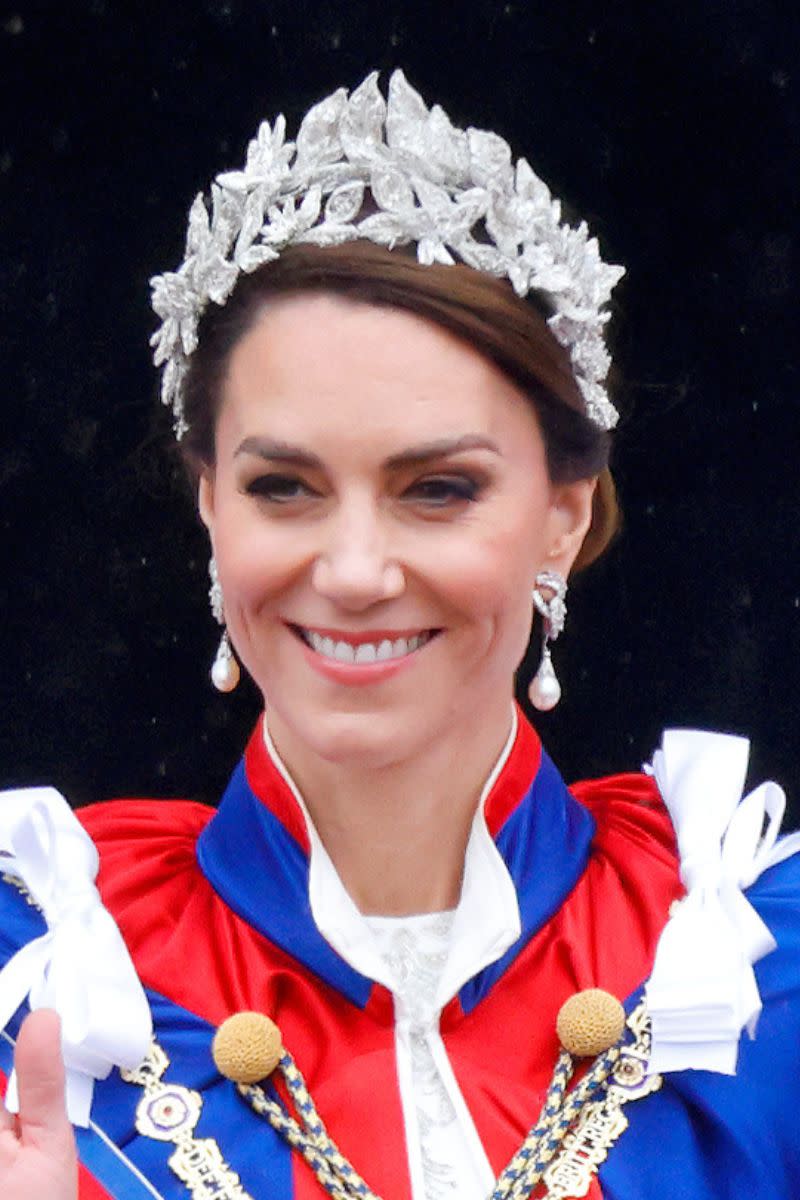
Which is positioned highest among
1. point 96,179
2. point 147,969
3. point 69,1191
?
point 96,179

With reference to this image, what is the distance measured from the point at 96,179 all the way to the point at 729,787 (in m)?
1.20

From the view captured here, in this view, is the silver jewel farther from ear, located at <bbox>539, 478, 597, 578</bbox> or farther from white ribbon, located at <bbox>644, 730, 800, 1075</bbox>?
white ribbon, located at <bbox>644, 730, 800, 1075</bbox>

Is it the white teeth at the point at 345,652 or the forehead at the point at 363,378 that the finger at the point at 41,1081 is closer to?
the white teeth at the point at 345,652

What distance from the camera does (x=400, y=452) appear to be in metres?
1.88

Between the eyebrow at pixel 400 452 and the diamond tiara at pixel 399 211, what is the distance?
0.49ft

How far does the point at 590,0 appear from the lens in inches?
110

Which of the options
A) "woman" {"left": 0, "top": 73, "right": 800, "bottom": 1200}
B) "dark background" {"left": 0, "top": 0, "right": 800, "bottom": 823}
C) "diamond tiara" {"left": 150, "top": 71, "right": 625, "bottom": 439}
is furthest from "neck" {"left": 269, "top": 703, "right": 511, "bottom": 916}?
"dark background" {"left": 0, "top": 0, "right": 800, "bottom": 823}

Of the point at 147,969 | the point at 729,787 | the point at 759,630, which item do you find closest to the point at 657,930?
the point at 729,787

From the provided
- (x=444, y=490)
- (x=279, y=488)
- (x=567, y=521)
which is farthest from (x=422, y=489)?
(x=567, y=521)

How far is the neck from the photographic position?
2.02m

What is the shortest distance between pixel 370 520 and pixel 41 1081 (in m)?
0.52

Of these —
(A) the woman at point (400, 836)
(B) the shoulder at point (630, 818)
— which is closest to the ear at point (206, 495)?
(A) the woman at point (400, 836)

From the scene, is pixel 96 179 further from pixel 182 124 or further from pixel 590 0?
pixel 590 0

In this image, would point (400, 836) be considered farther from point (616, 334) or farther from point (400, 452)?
point (616, 334)
